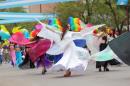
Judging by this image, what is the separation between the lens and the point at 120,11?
1586 inches

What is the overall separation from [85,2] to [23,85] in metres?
27.0

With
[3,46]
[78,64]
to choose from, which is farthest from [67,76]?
[3,46]

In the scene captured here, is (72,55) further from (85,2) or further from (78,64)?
(85,2)

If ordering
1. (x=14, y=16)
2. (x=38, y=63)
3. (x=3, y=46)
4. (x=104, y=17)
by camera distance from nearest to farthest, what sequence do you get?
1. (x=38, y=63)
2. (x=3, y=46)
3. (x=104, y=17)
4. (x=14, y=16)

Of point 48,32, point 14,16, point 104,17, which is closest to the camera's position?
point 48,32

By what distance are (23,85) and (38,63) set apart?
599cm

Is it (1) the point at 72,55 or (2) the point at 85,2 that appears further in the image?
(2) the point at 85,2

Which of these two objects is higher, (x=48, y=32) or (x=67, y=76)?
(x=48, y=32)

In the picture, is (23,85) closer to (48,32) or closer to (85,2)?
(48,32)

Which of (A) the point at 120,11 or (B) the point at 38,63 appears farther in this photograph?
(A) the point at 120,11

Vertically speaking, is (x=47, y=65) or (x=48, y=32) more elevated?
(x=48, y=32)

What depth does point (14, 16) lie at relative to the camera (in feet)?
146

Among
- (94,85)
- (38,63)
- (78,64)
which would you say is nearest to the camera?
(94,85)

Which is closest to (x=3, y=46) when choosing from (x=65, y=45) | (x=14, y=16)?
(x=14, y=16)
